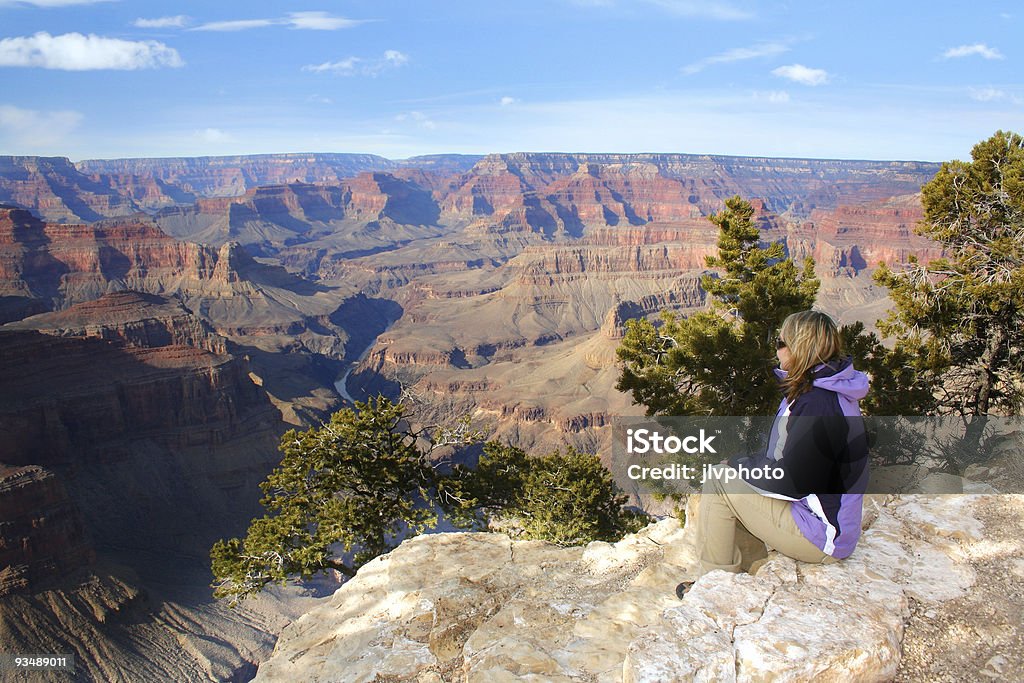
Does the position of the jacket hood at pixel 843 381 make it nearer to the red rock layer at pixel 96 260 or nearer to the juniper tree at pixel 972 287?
the juniper tree at pixel 972 287

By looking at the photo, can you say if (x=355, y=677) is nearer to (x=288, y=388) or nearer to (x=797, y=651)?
(x=797, y=651)

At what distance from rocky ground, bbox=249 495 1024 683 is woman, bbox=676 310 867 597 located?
55 centimetres

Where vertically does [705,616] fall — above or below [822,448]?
below

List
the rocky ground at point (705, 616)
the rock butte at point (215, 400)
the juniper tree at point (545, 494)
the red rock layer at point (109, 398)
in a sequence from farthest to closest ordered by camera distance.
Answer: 1. the red rock layer at point (109, 398)
2. the rock butte at point (215, 400)
3. the juniper tree at point (545, 494)
4. the rocky ground at point (705, 616)

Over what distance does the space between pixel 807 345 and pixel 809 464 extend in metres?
1.17

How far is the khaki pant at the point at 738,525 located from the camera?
22.1ft

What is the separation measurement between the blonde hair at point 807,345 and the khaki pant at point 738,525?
44.6 inches

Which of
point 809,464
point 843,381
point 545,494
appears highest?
point 843,381

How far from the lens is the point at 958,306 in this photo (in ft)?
57.4

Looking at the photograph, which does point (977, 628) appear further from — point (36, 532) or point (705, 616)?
point (36, 532)

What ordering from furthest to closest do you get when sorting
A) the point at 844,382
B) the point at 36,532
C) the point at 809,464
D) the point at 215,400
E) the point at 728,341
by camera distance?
the point at 215,400 < the point at 36,532 < the point at 728,341 < the point at 809,464 < the point at 844,382

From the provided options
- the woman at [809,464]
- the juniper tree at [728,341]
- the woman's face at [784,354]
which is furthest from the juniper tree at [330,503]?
the woman's face at [784,354]

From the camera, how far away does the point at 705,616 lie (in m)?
6.53

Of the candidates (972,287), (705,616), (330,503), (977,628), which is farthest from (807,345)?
(330,503)
